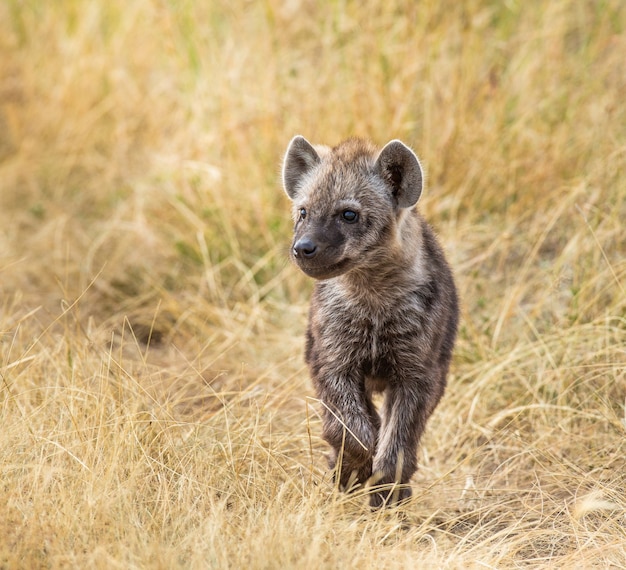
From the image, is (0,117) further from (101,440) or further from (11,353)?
(101,440)

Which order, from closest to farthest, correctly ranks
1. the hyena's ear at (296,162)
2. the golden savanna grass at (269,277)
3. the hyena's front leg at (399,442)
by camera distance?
the golden savanna grass at (269,277)
the hyena's front leg at (399,442)
the hyena's ear at (296,162)

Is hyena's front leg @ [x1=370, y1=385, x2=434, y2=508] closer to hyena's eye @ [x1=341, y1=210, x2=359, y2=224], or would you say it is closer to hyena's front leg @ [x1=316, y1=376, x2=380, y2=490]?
hyena's front leg @ [x1=316, y1=376, x2=380, y2=490]

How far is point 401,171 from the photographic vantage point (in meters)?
4.41

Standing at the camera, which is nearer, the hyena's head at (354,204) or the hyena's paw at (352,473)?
the hyena's head at (354,204)

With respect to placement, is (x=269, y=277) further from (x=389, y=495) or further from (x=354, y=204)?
(x=389, y=495)

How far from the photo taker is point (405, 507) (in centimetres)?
411

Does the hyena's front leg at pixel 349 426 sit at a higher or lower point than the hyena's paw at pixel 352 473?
higher

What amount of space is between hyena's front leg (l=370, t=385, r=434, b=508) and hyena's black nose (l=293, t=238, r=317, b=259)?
0.72m

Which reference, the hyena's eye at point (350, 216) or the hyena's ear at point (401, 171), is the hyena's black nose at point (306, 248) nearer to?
the hyena's eye at point (350, 216)

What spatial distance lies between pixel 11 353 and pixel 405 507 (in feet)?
6.93

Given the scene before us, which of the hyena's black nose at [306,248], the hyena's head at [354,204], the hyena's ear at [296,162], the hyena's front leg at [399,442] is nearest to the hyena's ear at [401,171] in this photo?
the hyena's head at [354,204]

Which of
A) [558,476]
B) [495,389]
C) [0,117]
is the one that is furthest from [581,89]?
[0,117]

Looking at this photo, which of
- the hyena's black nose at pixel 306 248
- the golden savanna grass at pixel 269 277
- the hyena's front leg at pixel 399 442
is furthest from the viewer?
the hyena's front leg at pixel 399 442

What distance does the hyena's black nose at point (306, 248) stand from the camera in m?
4.08
